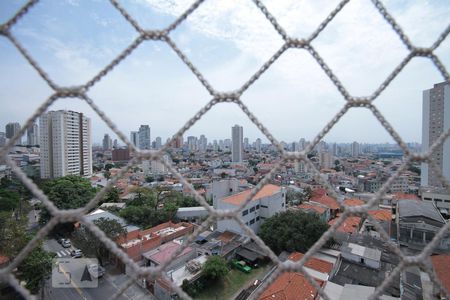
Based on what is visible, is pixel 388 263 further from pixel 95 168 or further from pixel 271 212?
pixel 95 168

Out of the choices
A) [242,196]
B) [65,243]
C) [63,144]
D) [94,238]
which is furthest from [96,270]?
[63,144]

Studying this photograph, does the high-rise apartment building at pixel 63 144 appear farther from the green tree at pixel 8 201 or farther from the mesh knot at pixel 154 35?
the mesh knot at pixel 154 35

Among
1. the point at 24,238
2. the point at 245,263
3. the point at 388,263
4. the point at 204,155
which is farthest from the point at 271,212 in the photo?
the point at 204,155

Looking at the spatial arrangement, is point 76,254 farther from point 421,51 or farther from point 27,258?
point 421,51

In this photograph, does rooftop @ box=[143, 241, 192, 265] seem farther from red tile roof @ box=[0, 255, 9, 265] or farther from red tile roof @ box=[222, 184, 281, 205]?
red tile roof @ box=[0, 255, 9, 265]

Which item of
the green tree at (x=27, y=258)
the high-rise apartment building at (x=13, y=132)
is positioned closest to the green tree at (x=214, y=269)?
the green tree at (x=27, y=258)

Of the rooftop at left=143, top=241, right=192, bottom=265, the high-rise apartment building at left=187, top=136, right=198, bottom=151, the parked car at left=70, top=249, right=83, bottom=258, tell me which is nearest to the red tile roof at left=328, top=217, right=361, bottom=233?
the rooftop at left=143, top=241, right=192, bottom=265
